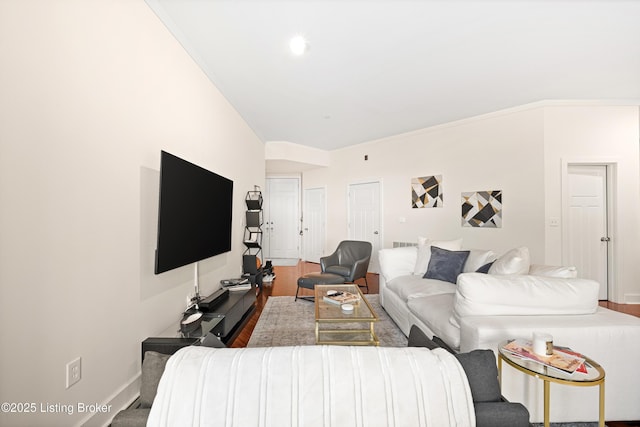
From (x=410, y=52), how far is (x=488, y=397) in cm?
279

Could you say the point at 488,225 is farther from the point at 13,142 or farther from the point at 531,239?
the point at 13,142

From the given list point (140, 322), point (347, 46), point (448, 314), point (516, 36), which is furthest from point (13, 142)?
point (516, 36)

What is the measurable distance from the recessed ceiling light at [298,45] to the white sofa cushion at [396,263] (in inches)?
97.8

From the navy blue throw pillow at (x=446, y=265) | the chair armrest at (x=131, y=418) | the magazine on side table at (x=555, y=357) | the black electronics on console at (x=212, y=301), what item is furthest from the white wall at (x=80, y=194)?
the navy blue throw pillow at (x=446, y=265)

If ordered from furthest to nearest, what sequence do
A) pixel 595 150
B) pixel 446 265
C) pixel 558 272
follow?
1. pixel 595 150
2. pixel 446 265
3. pixel 558 272

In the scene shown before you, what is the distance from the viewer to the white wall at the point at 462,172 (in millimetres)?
3826

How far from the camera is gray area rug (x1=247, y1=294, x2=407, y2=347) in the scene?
2.60 m

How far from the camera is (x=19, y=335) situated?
115 cm

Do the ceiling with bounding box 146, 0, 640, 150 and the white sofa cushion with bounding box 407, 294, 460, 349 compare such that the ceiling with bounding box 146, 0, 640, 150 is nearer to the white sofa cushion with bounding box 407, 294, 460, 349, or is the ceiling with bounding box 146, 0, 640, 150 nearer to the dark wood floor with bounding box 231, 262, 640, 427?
the white sofa cushion with bounding box 407, 294, 460, 349

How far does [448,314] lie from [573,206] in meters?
3.39

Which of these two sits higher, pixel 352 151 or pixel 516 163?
pixel 352 151

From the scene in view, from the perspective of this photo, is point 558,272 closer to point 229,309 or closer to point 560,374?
point 560,374

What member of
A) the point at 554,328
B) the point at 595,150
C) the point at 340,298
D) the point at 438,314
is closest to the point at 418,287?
the point at 438,314

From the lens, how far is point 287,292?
4.32 m
